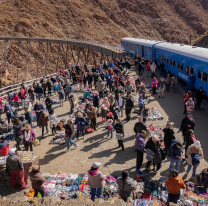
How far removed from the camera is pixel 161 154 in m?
6.77

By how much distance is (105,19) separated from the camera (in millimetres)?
→ 64500

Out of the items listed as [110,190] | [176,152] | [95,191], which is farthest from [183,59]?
[95,191]

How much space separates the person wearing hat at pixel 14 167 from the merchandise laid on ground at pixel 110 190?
48 cm

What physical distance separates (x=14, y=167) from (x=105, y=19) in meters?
64.1

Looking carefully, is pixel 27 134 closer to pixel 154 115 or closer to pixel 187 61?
pixel 154 115

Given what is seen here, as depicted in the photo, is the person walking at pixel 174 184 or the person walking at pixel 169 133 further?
the person walking at pixel 169 133

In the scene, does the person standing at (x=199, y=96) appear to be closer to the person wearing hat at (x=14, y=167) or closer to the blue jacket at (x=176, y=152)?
the blue jacket at (x=176, y=152)

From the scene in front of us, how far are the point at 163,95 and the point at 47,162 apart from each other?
926 centimetres

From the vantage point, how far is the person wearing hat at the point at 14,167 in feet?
19.5

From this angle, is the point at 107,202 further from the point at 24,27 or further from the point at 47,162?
the point at 24,27

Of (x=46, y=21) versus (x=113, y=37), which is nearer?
(x=46, y=21)

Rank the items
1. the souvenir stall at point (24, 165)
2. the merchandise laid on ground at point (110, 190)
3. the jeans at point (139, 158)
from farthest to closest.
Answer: the jeans at point (139, 158), the souvenir stall at point (24, 165), the merchandise laid on ground at point (110, 190)

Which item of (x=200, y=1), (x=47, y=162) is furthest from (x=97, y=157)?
(x=200, y=1)

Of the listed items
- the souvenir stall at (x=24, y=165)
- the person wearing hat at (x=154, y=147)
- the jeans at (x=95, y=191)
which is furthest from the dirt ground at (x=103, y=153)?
the jeans at (x=95, y=191)
